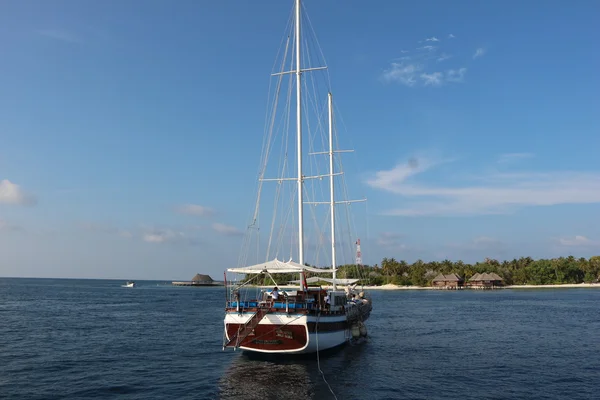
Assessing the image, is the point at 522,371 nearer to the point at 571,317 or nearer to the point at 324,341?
the point at 324,341

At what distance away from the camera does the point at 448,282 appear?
176m

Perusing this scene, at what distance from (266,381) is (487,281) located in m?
162

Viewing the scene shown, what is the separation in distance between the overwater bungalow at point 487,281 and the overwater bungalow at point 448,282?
5209mm

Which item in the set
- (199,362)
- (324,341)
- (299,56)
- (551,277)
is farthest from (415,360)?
(551,277)

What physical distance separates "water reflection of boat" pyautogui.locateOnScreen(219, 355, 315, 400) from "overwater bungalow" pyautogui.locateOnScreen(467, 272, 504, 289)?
15534cm

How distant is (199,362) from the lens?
32.2 metres

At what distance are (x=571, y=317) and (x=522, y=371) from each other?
128 ft

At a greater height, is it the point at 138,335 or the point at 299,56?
the point at 299,56

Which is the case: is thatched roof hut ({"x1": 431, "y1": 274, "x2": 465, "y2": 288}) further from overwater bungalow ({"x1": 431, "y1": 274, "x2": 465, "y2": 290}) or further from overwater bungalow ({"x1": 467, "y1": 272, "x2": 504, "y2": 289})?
overwater bungalow ({"x1": 467, "y1": 272, "x2": 504, "y2": 289})

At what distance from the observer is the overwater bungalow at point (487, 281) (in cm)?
17012

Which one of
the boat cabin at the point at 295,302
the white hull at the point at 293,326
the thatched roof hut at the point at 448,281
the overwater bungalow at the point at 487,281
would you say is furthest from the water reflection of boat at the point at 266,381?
the overwater bungalow at the point at 487,281

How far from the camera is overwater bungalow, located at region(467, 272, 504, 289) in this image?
17012 cm

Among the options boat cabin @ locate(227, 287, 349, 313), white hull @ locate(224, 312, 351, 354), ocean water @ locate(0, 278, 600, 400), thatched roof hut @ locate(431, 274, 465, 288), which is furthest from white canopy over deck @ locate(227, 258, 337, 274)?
thatched roof hut @ locate(431, 274, 465, 288)

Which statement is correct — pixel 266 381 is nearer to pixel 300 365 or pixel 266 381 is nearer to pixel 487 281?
pixel 300 365
